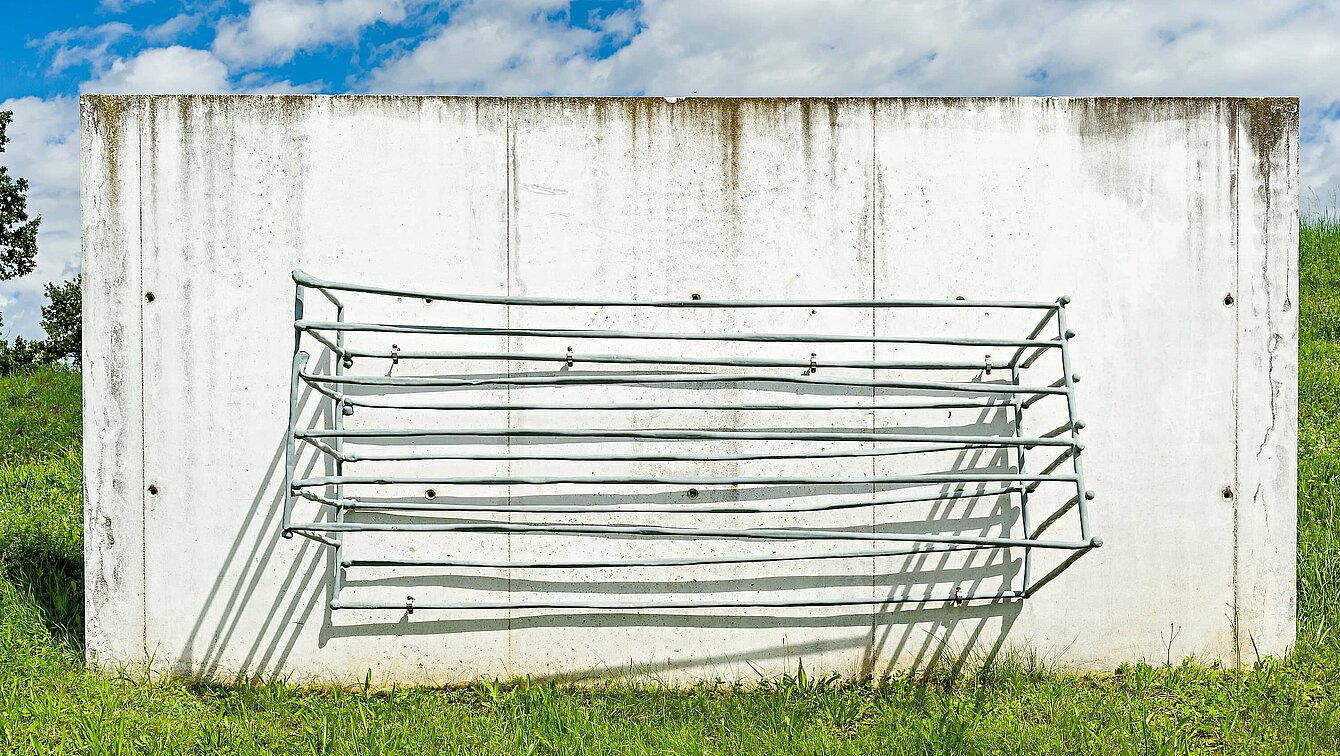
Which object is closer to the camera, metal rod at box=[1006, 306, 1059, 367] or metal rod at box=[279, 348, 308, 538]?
metal rod at box=[279, 348, 308, 538]

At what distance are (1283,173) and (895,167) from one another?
1380 millimetres

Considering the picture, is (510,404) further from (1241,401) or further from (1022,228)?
(1241,401)

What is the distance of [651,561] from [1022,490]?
48.8 inches

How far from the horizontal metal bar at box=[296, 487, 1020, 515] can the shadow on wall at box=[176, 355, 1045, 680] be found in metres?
0.04

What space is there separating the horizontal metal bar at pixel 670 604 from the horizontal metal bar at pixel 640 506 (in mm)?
297

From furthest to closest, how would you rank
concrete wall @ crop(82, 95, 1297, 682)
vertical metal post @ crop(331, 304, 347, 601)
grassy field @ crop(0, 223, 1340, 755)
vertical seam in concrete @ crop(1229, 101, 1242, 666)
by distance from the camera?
vertical seam in concrete @ crop(1229, 101, 1242, 666)
concrete wall @ crop(82, 95, 1297, 682)
vertical metal post @ crop(331, 304, 347, 601)
grassy field @ crop(0, 223, 1340, 755)

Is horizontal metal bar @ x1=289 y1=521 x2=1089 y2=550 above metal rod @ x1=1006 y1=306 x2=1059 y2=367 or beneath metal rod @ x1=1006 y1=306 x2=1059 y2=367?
beneath

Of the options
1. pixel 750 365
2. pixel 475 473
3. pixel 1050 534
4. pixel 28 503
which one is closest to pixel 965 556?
pixel 1050 534

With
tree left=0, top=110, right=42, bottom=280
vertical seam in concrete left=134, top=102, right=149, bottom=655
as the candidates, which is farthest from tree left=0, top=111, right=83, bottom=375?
vertical seam in concrete left=134, top=102, right=149, bottom=655

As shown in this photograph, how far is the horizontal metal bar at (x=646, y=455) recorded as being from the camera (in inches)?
113

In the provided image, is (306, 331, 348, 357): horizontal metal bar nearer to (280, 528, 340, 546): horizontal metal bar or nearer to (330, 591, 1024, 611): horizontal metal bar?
(280, 528, 340, 546): horizontal metal bar

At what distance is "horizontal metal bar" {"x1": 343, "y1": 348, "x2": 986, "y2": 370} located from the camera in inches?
106

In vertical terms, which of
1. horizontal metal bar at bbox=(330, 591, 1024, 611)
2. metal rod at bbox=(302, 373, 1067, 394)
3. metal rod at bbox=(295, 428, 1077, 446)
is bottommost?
horizontal metal bar at bbox=(330, 591, 1024, 611)

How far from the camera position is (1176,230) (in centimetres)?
318
